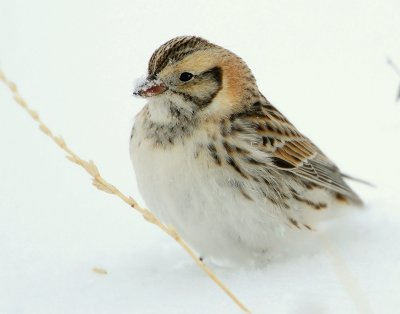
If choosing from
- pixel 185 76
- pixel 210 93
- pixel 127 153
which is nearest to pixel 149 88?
pixel 185 76

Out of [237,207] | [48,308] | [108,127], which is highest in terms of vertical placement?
[237,207]

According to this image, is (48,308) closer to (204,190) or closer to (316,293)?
(204,190)

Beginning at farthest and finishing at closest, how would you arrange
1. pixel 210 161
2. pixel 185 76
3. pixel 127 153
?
pixel 127 153 → pixel 185 76 → pixel 210 161

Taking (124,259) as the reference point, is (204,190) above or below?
above

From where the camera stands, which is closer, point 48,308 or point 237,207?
point 48,308

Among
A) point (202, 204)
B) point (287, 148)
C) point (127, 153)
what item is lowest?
point (127, 153)

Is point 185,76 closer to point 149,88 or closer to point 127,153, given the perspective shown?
point 149,88

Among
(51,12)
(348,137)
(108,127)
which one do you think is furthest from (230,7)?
(348,137)

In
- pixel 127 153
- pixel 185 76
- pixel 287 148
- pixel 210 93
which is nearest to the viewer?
pixel 185 76
